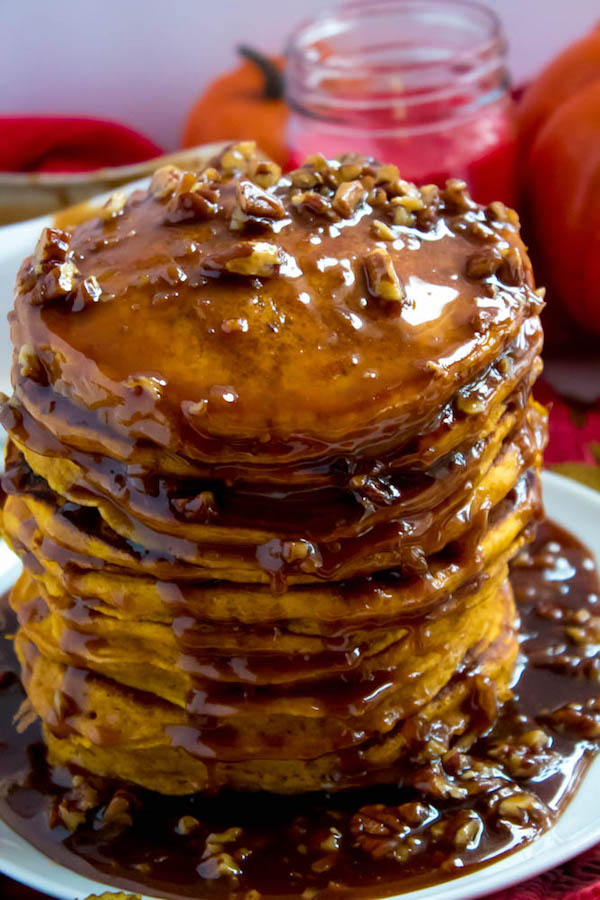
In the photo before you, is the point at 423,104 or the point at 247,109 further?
the point at 247,109

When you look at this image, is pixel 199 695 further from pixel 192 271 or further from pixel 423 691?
pixel 192 271

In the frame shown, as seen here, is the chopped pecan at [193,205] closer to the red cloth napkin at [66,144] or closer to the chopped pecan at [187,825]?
the chopped pecan at [187,825]

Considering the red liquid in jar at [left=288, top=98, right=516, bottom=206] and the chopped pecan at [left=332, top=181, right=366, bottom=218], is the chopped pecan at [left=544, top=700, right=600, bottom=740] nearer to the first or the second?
the chopped pecan at [left=332, top=181, right=366, bottom=218]

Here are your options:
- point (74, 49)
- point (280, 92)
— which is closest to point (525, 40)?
point (280, 92)

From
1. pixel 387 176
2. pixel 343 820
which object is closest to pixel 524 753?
pixel 343 820

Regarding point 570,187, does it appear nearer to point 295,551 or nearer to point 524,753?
point 524,753

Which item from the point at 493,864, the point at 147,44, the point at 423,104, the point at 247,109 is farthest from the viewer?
the point at 147,44

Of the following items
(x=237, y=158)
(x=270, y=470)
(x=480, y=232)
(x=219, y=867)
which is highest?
(x=237, y=158)

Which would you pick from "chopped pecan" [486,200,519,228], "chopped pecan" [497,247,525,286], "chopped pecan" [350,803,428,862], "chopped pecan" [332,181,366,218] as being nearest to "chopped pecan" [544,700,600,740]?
"chopped pecan" [350,803,428,862]
